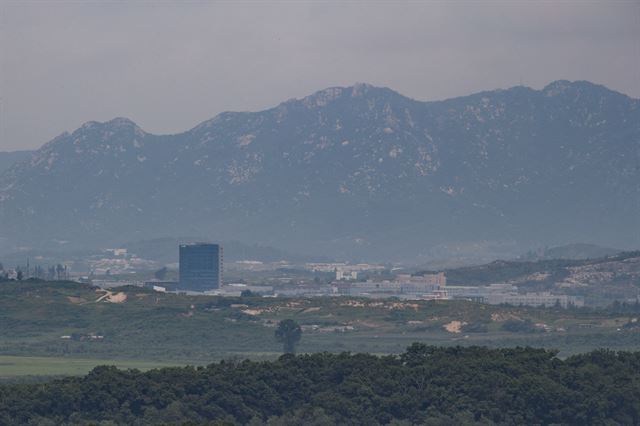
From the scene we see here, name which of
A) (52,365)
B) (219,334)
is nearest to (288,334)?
(219,334)

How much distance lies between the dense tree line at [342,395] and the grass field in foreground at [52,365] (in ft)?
124

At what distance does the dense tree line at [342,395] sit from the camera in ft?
304

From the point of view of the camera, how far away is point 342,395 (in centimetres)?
9694

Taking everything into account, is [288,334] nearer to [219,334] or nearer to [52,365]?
[219,334]

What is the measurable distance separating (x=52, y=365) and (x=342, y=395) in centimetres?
5799

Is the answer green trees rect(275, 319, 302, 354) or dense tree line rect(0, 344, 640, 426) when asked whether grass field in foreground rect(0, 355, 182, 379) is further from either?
dense tree line rect(0, 344, 640, 426)

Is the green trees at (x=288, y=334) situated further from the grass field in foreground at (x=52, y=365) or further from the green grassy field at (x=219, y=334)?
the grass field in foreground at (x=52, y=365)

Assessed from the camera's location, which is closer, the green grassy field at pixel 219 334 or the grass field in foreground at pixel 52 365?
the grass field in foreground at pixel 52 365

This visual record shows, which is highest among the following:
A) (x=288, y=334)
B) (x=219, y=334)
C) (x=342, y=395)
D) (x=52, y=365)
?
(x=288, y=334)

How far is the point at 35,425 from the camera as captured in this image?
291 ft

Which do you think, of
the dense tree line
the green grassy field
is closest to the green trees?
the green grassy field

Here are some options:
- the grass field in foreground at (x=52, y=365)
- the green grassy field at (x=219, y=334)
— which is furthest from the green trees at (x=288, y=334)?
the grass field in foreground at (x=52, y=365)

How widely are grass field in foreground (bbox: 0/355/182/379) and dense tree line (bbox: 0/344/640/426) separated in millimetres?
37859

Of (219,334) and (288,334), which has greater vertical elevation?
(288,334)
